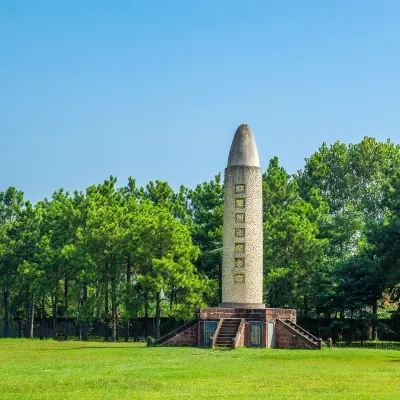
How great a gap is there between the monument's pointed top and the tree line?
907 cm

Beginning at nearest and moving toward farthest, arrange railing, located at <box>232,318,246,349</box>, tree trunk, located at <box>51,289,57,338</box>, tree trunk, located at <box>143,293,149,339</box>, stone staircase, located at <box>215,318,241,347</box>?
railing, located at <box>232,318,246,349</box> → stone staircase, located at <box>215,318,241,347</box> → tree trunk, located at <box>143,293,149,339</box> → tree trunk, located at <box>51,289,57,338</box>

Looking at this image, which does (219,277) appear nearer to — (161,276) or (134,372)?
(161,276)

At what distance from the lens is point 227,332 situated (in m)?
39.5

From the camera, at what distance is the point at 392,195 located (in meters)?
56.9

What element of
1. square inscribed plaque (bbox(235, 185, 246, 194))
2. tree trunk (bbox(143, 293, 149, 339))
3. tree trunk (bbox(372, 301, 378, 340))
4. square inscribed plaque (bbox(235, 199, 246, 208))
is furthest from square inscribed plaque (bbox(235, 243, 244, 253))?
tree trunk (bbox(143, 293, 149, 339))

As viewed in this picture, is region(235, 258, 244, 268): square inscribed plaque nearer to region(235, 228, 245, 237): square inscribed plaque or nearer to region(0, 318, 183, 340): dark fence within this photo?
region(235, 228, 245, 237): square inscribed plaque

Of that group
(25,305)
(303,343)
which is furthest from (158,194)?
(303,343)

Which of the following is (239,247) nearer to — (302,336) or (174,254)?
(302,336)

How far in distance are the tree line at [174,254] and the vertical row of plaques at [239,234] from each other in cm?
826

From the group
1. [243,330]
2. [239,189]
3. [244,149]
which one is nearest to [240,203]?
[239,189]

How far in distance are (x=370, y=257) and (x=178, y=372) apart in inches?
1193

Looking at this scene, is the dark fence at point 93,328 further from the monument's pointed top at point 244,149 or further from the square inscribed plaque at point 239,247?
the monument's pointed top at point 244,149

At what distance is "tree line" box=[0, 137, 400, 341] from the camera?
51781mm

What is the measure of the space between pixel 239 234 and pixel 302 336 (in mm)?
6773
